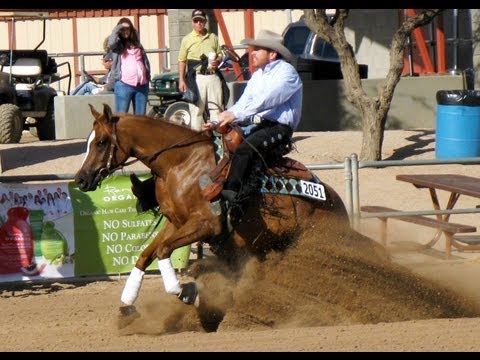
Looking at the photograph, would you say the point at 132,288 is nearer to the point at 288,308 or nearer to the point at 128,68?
the point at 288,308

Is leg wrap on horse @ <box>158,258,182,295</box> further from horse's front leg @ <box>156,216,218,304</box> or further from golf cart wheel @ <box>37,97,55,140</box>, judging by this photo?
golf cart wheel @ <box>37,97,55,140</box>

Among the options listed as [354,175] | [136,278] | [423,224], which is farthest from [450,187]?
[136,278]

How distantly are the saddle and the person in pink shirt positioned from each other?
5.65 metres

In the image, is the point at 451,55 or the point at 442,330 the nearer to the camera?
the point at 442,330

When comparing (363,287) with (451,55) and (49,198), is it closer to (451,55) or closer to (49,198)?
(49,198)

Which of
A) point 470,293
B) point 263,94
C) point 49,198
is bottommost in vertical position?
point 470,293

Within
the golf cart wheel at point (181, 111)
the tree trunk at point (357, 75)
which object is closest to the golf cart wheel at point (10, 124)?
the golf cart wheel at point (181, 111)

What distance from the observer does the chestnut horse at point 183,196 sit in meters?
9.66

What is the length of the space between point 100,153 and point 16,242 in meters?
2.31

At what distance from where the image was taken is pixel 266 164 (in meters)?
9.84

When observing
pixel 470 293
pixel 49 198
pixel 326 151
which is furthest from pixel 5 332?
pixel 326 151

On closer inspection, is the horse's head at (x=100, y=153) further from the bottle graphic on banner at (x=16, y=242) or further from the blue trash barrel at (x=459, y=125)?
the blue trash barrel at (x=459, y=125)

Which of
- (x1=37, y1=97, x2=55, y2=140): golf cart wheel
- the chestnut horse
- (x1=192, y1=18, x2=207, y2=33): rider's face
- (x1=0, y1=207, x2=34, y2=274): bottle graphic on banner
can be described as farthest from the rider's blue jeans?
(x1=37, y1=97, x2=55, y2=140): golf cart wheel
